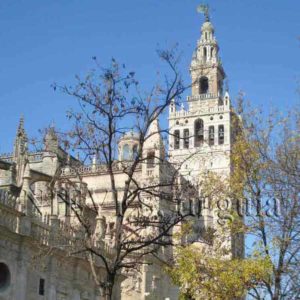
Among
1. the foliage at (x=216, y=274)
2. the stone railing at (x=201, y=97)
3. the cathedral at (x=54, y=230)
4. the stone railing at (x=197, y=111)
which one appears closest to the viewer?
the foliage at (x=216, y=274)

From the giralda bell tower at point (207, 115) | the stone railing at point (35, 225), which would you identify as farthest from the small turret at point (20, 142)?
the giralda bell tower at point (207, 115)

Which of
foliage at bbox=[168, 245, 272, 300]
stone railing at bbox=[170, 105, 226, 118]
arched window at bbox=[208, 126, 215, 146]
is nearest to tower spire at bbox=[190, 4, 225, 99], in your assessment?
stone railing at bbox=[170, 105, 226, 118]

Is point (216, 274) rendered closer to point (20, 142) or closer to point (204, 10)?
point (20, 142)

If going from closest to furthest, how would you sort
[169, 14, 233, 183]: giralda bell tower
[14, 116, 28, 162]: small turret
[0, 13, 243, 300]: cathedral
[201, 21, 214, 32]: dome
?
1. [0, 13, 243, 300]: cathedral
2. [14, 116, 28, 162]: small turret
3. [169, 14, 233, 183]: giralda bell tower
4. [201, 21, 214, 32]: dome

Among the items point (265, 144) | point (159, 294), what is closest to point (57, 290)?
point (265, 144)

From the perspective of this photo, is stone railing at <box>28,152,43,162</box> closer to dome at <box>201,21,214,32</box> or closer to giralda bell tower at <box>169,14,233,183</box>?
giralda bell tower at <box>169,14,233,183</box>

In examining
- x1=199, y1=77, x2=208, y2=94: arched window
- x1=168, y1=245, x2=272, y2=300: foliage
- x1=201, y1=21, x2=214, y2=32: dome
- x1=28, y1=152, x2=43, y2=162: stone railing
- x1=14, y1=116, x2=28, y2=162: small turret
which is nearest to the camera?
x1=168, y1=245, x2=272, y2=300: foliage

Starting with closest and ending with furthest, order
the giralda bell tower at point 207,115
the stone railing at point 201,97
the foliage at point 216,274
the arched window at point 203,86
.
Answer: the foliage at point 216,274, the giralda bell tower at point 207,115, the stone railing at point 201,97, the arched window at point 203,86

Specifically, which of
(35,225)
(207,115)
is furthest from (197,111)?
(35,225)

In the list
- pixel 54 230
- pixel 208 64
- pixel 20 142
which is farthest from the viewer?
pixel 208 64

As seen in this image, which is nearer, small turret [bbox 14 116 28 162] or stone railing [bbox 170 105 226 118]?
small turret [bbox 14 116 28 162]

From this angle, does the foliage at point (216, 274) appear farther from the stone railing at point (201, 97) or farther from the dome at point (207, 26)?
the dome at point (207, 26)

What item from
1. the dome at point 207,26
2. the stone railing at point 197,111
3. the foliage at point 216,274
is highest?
the dome at point 207,26

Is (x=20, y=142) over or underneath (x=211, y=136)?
underneath
